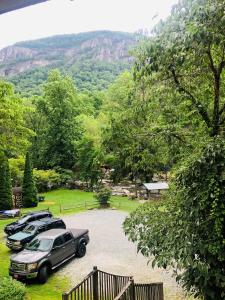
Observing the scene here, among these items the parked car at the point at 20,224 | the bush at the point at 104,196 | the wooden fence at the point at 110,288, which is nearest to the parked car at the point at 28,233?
the parked car at the point at 20,224

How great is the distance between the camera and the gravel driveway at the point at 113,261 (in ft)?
40.3

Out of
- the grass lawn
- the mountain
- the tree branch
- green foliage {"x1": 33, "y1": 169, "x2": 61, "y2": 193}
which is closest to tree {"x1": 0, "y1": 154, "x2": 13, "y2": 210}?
the grass lawn

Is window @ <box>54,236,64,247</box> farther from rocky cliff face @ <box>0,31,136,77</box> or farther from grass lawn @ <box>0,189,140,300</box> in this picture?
rocky cliff face @ <box>0,31,136,77</box>

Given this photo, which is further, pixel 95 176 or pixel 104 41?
pixel 104 41

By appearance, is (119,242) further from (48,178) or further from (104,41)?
(104,41)

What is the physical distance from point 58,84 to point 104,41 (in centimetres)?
7687

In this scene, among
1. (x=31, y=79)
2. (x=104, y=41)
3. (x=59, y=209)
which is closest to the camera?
(x=59, y=209)

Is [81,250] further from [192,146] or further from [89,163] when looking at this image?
[89,163]

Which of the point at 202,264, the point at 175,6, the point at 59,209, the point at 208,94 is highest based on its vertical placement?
the point at 175,6

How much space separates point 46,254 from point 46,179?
2486 cm

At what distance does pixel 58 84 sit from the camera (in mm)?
43688

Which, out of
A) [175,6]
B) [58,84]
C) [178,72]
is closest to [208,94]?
[178,72]

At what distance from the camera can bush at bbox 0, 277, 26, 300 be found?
8.76 m

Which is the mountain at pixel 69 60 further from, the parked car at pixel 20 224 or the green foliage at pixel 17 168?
the parked car at pixel 20 224
